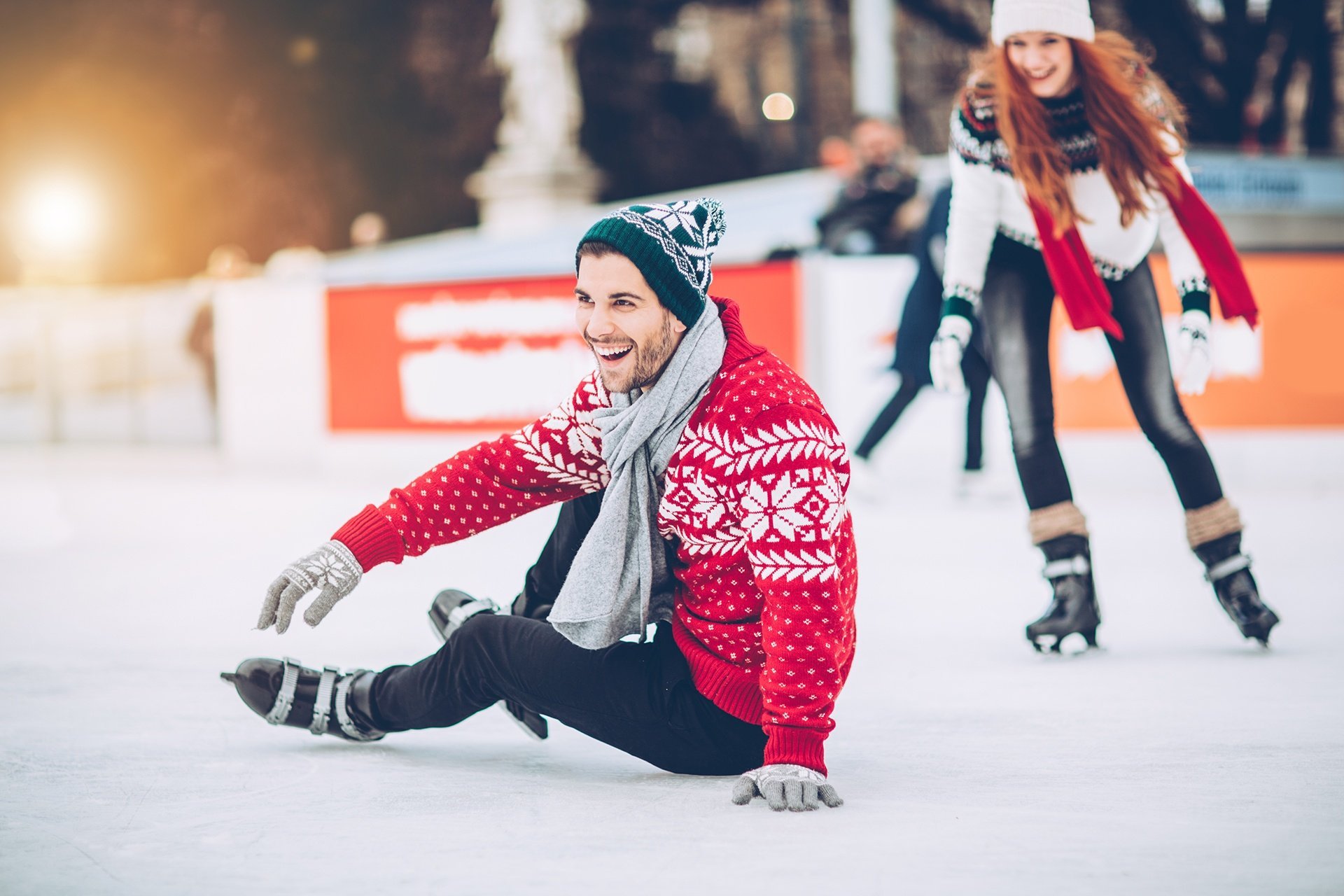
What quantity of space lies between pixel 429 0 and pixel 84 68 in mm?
5254

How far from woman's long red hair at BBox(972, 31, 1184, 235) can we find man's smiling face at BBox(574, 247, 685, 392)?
1.59m

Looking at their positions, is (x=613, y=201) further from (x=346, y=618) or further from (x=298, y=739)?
(x=298, y=739)

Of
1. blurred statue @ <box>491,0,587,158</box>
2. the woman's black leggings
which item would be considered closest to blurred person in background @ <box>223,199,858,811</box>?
the woman's black leggings

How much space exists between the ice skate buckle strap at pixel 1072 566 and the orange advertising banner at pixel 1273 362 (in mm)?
4576

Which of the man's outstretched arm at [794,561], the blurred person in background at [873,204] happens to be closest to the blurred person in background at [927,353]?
the blurred person in background at [873,204]

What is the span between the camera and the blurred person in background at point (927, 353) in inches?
265

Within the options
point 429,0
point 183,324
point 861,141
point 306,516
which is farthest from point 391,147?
point 306,516

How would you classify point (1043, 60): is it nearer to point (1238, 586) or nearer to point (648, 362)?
point (1238, 586)

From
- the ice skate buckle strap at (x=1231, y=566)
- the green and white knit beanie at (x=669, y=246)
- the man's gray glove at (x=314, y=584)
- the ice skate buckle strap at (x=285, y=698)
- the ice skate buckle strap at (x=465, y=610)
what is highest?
the green and white knit beanie at (x=669, y=246)

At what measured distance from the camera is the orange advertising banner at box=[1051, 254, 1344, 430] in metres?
8.38

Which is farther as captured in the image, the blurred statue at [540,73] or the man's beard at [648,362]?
the blurred statue at [540,73]

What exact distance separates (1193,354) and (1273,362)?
4.83 metres

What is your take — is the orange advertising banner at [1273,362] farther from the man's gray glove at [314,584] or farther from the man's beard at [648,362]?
the man's gray glove at [314,584]

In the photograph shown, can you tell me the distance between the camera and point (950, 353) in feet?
13.0
